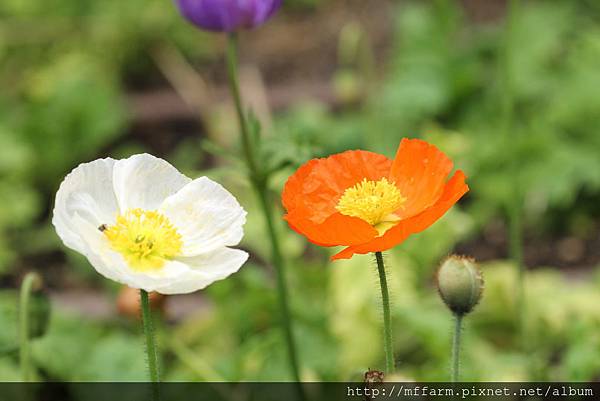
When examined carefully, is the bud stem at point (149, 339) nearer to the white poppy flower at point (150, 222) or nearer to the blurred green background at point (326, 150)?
the white poppy flower at point (150, 222)

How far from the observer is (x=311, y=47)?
11.8 ft

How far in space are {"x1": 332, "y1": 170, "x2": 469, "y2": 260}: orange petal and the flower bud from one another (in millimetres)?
69

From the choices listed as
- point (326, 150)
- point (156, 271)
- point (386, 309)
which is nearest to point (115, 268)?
point (156, 271)

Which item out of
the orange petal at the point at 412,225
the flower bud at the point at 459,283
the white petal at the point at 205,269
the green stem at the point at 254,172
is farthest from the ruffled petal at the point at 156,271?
the green stem at the point at 254,172

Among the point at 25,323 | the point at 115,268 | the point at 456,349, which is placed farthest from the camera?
the point at 25,323

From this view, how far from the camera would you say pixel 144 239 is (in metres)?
1.02

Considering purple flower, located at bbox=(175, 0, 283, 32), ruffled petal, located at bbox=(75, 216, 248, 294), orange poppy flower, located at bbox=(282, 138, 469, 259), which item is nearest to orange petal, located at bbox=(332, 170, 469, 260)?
orange poppy flower, located at bbox=(282, 138, 469, 259)

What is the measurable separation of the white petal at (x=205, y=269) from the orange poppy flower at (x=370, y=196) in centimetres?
6

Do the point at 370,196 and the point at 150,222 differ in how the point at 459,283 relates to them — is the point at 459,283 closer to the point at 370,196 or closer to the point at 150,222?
the point at 370,196

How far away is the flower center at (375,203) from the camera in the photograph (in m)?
1.07

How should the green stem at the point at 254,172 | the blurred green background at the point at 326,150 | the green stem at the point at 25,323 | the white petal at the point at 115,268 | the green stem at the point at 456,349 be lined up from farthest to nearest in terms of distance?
the blurred green background at the point at 326,150, the green stem at the point at 254,172, the green stem at the point at 25,323, the green stem at the point at 456,349, the white petal at the point at 115,268

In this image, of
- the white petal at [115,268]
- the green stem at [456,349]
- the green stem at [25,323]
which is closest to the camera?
the white petal at [115,268]

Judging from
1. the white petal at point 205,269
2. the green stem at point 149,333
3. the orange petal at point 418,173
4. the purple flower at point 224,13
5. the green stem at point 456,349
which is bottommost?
the green stem at point 456,349

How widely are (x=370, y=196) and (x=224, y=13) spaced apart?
0.51 meters
